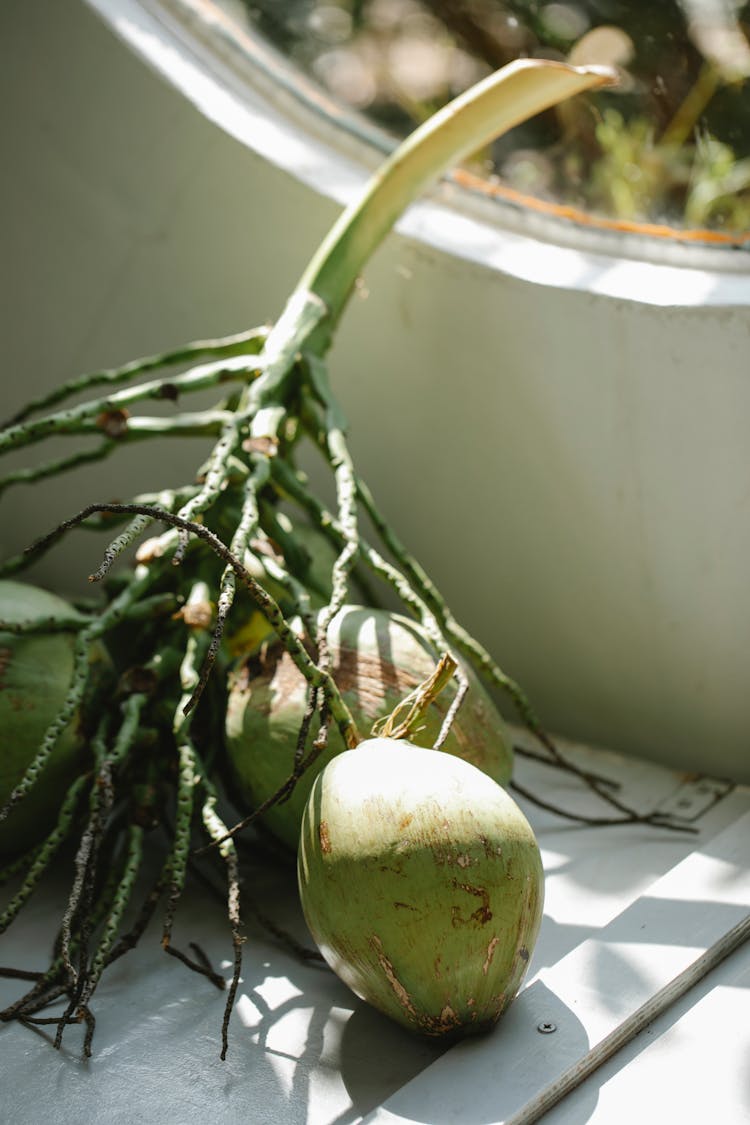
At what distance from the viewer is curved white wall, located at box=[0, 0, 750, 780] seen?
1496 millimetres

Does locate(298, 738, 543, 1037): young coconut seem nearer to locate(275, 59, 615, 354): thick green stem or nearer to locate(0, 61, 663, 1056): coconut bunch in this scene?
locate(0, 61, 663, 1056): coconut bunch

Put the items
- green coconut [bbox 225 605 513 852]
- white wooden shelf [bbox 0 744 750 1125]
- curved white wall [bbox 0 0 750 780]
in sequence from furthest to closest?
curved white wall [bbox 0 0 750 780]
green coconut [bbox 225 605 513 852]
white wooden shelf [bbox 0 744 750 1125]

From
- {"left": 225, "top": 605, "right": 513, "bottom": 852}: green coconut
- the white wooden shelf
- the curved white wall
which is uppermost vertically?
the curved white wall

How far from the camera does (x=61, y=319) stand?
1996mm

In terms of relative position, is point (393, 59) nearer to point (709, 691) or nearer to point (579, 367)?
point (579, 367)

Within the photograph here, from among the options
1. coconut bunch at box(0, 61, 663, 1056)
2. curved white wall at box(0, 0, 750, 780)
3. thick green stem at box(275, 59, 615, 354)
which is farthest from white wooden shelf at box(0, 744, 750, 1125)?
thick green stem at box(275, 59, 615, 354)

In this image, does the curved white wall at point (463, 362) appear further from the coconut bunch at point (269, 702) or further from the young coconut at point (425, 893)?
the young coconut at point (425, 893)

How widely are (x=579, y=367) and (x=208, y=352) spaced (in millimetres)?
483

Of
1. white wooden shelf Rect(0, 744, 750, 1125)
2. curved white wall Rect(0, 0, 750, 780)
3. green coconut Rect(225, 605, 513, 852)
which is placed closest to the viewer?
white wooden shelf Rect(0, 744, 750, 1125)

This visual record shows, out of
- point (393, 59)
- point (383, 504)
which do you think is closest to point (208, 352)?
point (383, 504)

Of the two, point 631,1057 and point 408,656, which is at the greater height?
point 408,656

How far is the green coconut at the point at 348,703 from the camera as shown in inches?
48.2

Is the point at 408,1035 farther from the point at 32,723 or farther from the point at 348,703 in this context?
the point at 32,723

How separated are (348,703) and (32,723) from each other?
0.34 metres
